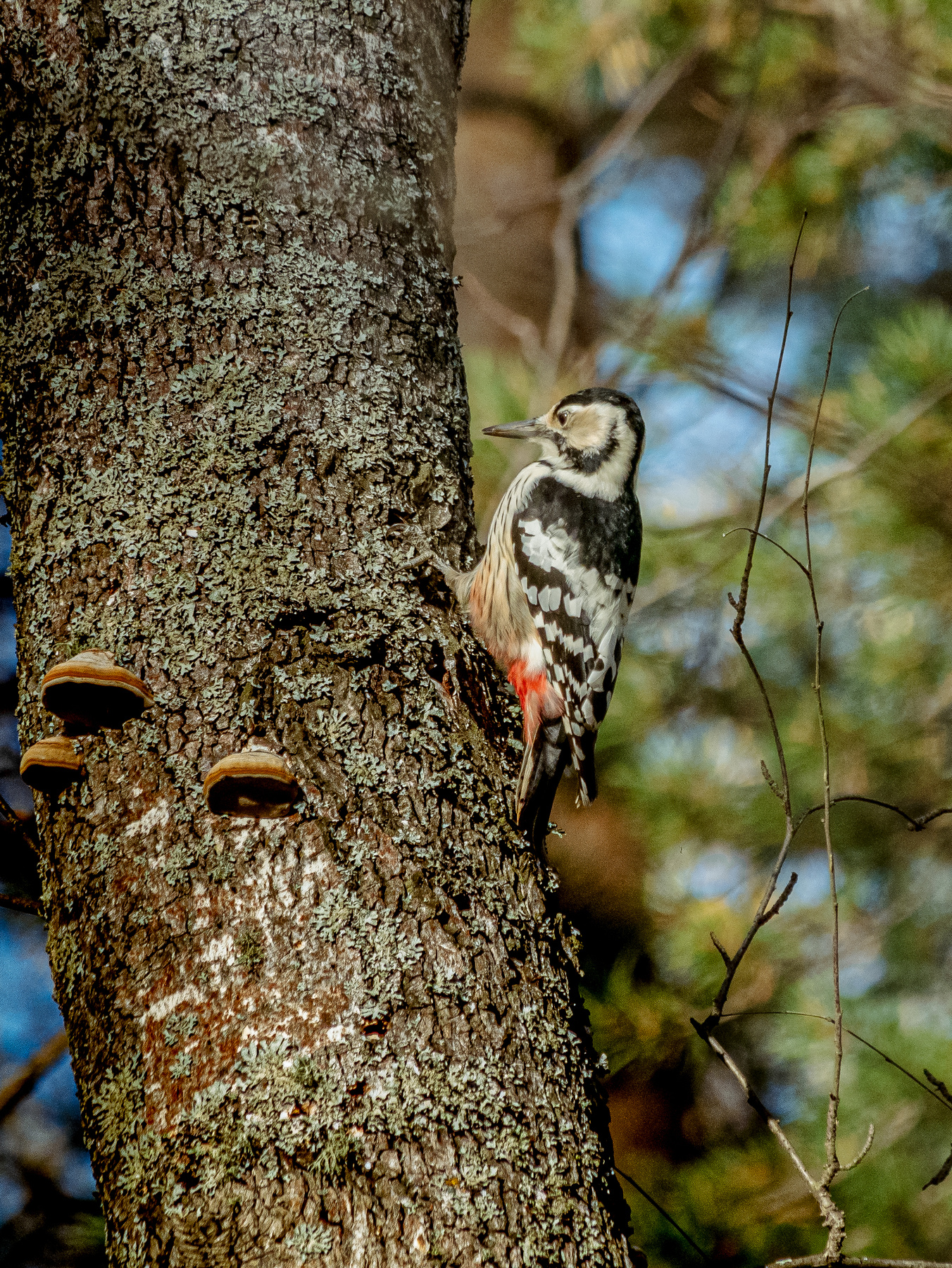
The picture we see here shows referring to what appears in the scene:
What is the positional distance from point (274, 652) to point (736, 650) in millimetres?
2580

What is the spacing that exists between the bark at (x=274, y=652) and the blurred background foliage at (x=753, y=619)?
1474 mm

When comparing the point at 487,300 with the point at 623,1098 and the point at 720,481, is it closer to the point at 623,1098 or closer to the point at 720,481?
the point at 720,481

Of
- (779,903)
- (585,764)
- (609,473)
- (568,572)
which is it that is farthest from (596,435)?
(779,903)

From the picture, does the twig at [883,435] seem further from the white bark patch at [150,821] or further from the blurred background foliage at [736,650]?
the white bark patch at [150,821]

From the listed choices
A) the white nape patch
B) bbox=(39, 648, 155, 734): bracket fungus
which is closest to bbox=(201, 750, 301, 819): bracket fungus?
bbox=(39, 648, 155, 734): bracket fungus

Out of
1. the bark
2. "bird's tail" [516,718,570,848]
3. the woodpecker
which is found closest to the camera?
the bark

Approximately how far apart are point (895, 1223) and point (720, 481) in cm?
219

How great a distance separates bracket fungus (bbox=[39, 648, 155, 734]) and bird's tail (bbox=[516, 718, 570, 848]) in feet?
1.75

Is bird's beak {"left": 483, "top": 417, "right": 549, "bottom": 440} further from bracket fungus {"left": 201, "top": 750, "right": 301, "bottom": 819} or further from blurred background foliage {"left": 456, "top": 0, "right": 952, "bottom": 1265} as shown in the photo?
bracket fungus {"left": 201, "top": 750, "right": 301, "bottom": 819}

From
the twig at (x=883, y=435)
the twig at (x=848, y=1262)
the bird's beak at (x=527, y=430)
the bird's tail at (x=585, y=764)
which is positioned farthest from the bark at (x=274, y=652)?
the twig at (x=883, y=435)

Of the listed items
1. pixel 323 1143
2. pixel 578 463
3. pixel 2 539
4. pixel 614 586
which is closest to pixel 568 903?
pixel 614 586

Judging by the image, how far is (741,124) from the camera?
391 centimetres

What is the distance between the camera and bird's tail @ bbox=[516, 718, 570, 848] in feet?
4.94

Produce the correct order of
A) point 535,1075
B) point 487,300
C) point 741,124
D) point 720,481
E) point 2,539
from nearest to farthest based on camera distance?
point 535,1075, point 2,539, point 720,481, point 741,124, point 487,300
